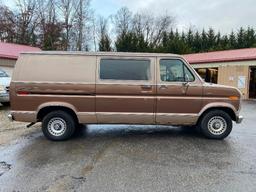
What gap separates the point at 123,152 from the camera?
6457mm

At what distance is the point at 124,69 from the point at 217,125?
282 centimetres

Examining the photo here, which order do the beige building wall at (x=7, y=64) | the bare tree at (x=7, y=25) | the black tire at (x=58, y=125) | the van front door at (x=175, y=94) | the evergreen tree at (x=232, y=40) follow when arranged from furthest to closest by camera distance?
the evergreen tree at (x=232, y=40)
the bare tree at (x=7, y=25)
the beige building wall at (x=7, y=64)
the black tire at (x=58, y=125)
the van front door at (x=175, y=94)

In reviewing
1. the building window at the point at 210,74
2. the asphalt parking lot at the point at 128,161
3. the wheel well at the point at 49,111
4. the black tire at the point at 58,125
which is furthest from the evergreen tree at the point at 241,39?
the black tire at the point at 58,125

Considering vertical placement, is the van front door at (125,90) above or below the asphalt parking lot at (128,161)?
above

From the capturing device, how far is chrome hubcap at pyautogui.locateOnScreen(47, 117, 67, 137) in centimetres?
749

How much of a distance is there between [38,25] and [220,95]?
4457 cm

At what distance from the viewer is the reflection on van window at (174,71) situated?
7.41m

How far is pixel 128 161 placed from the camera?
5836 mm

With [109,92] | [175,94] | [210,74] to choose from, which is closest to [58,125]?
[109,92]

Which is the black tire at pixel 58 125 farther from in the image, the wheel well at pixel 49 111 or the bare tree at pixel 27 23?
the bare tree at pixel 27 23

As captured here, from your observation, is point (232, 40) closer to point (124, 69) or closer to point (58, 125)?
point (124, 69)

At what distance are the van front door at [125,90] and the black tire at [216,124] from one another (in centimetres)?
136

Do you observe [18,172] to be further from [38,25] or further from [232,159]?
[38,25]

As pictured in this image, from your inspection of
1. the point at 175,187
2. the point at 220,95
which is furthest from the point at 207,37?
the point at 175,187
